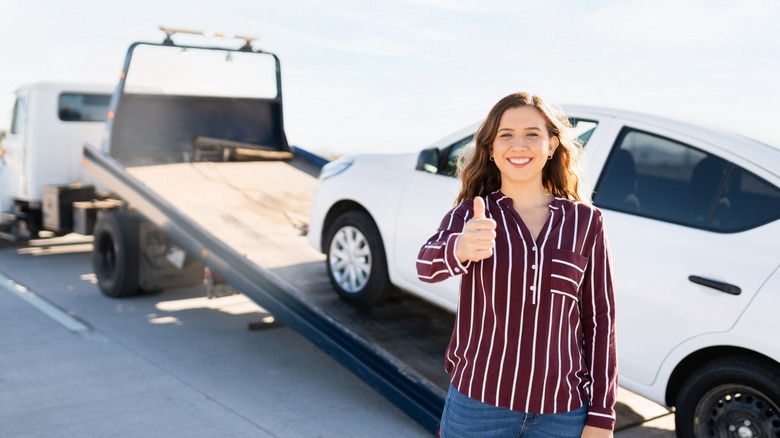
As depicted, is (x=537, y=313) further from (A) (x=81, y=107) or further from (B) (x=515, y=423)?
(A) (x=81, y=107)

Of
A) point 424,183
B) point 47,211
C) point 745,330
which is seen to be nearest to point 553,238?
point 745,330

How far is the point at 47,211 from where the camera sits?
32.9 ft

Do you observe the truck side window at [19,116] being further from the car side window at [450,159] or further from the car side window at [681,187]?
the car side window at [681,187]

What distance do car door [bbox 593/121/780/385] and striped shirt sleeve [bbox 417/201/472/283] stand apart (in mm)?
2112

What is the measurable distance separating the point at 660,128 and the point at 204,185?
15.9ft

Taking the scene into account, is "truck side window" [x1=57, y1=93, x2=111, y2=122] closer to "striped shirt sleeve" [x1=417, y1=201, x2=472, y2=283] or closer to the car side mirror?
the car side mirror

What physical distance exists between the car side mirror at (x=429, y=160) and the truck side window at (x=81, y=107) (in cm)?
652

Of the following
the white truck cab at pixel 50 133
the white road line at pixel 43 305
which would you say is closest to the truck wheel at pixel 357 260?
the white road line at pixel 43 305

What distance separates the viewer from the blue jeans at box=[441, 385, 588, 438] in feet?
7.26

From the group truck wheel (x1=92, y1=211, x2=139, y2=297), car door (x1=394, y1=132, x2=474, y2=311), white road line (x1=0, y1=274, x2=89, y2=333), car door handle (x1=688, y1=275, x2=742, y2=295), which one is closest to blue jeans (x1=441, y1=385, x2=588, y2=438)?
car door handle (x1=688, y1=275, x2=742, y2=295)

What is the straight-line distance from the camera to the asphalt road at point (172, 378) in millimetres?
5059

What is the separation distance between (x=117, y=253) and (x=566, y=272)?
676cm

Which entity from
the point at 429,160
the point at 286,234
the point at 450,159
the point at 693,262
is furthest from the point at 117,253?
the point at 693,262

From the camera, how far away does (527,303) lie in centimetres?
217
